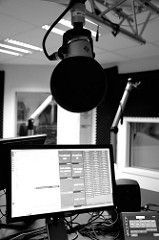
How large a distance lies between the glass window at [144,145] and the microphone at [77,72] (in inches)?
147

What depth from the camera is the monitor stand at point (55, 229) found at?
3.81ft

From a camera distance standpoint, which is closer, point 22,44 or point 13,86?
point 22,44

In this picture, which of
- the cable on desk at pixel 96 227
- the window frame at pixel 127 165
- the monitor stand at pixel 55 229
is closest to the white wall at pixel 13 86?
the window frame at pixel 127 165

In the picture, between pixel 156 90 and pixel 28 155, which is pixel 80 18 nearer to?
pixel 28 155

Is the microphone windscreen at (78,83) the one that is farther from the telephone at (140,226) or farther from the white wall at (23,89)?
the white wall at (23,89)

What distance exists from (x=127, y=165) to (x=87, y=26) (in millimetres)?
2669

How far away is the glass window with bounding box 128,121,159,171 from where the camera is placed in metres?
4.65

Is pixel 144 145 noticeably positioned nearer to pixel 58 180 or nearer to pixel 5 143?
pixel 5 143

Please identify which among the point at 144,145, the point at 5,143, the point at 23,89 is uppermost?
the point at 23,89

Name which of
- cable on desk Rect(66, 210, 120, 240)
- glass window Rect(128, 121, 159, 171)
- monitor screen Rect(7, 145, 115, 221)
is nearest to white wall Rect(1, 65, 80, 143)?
glass window Rect(128, 121, 159, 171)

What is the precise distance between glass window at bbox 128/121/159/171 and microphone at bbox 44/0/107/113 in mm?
3740

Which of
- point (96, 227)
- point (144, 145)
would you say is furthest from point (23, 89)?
point (96, 227)

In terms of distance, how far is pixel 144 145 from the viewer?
5.07 meters

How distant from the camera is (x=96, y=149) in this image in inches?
51.3
